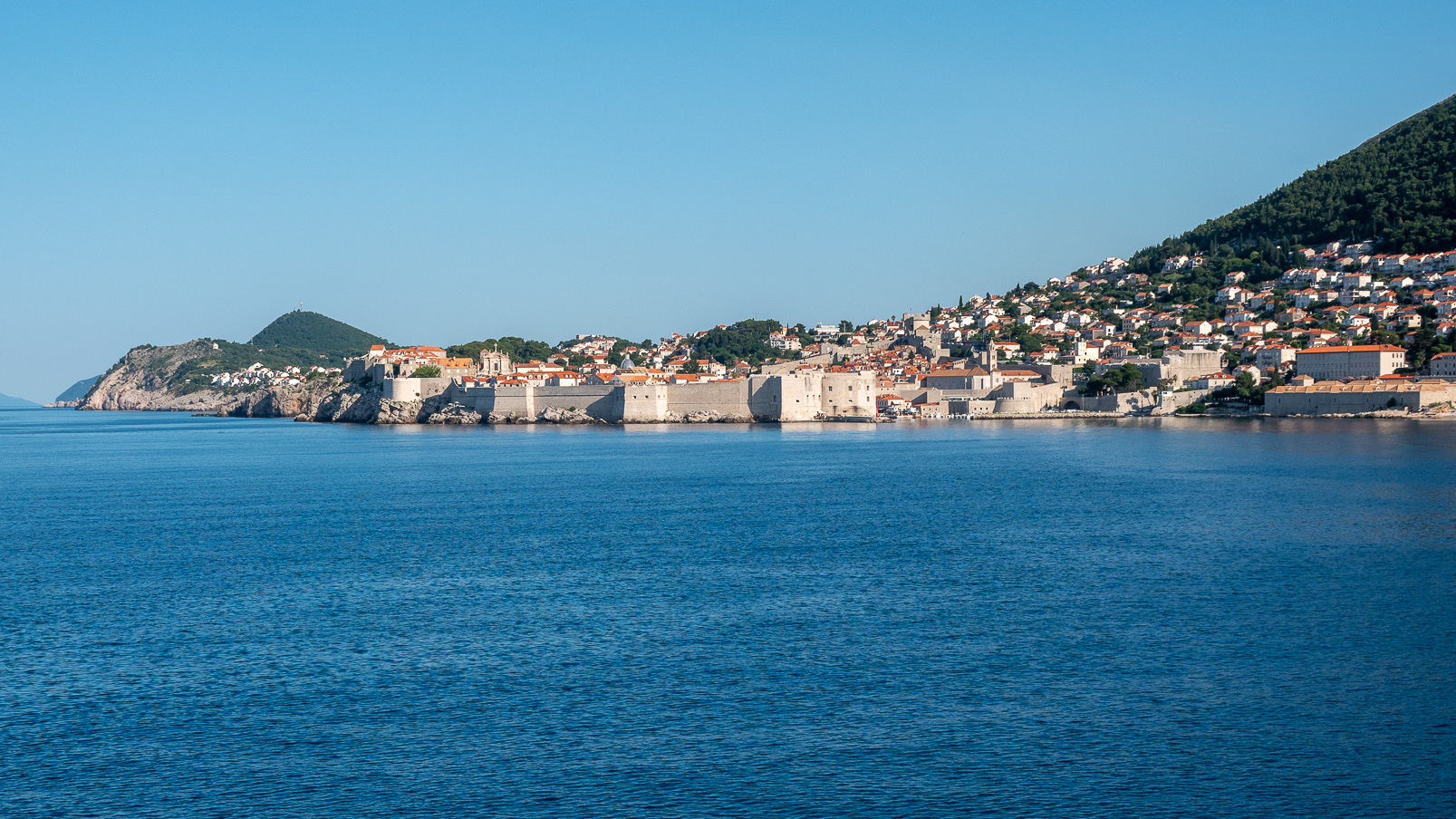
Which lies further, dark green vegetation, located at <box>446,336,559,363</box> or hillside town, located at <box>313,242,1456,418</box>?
dark green vegetation, located at <box>446,336,559,363</box>

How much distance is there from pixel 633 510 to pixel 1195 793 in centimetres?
1211

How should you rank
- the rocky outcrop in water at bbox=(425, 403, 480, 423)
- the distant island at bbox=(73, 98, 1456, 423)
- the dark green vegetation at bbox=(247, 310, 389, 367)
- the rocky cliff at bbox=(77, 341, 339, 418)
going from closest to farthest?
the distant island at bbox=(73, 98, 1456, 423) < the rocky outcrop in water at bbox=(425, 403, 480, 423) < the rocky cliff at bbox=(77, 341, 339, 418) < the dark green vegetation at bbox=(247, 310, 389, 367)

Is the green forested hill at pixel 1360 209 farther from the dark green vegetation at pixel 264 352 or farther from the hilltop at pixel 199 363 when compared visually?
the dark green vegetation at pixel 264 352

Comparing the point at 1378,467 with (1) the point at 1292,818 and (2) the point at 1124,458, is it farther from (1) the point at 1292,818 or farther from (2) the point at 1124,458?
(1) the point at 1292,818

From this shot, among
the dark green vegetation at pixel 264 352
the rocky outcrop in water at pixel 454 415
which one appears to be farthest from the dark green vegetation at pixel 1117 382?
the dark green vegetation at pixel 264 352

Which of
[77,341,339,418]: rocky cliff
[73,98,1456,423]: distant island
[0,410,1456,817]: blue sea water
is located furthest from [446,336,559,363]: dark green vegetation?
[0,410,1456,817]: blue sea water

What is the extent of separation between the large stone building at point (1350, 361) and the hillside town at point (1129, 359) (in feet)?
0.17

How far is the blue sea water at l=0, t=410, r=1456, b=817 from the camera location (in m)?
6.48

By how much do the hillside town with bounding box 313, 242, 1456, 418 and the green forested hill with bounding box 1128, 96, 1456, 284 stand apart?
5.70 feet

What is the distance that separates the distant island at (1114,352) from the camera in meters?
47.1

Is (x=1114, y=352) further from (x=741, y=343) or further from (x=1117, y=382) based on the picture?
(x=741, y=343)

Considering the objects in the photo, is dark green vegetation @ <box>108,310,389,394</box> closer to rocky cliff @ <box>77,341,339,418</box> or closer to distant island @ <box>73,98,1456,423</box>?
rocky cliff @ <box>77,341,339,418</box>

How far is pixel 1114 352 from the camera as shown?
5828cm

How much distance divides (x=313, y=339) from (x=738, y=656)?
432 feet
